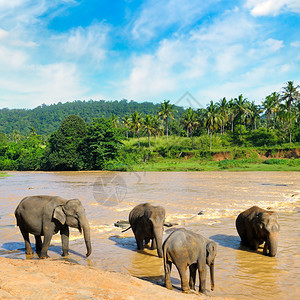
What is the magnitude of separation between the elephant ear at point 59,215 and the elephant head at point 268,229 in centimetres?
516

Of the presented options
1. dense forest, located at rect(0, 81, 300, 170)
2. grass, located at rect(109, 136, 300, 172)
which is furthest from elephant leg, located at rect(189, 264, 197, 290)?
dense forest, located at rect(0, 81, 300, 170)

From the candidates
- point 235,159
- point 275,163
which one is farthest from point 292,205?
point 235,159

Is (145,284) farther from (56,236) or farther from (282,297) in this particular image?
(56,236)

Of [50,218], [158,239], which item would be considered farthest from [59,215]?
[158,239]

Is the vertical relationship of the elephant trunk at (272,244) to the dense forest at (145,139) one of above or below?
below

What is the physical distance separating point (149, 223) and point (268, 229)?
3125 millimetres

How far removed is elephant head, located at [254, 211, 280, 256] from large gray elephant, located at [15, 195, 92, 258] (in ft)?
14.9

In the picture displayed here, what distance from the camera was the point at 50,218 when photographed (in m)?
8.02

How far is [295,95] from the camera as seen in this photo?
66.2 meters

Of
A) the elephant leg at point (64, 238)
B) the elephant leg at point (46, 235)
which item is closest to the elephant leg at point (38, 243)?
the elephant leg at point (46, 235)

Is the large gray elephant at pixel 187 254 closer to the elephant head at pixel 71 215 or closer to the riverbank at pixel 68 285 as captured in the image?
the riverbank at pixel 68 285

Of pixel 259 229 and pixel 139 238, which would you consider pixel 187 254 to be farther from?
pixel 259 229

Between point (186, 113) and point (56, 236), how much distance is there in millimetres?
60379

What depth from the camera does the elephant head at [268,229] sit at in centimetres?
816
